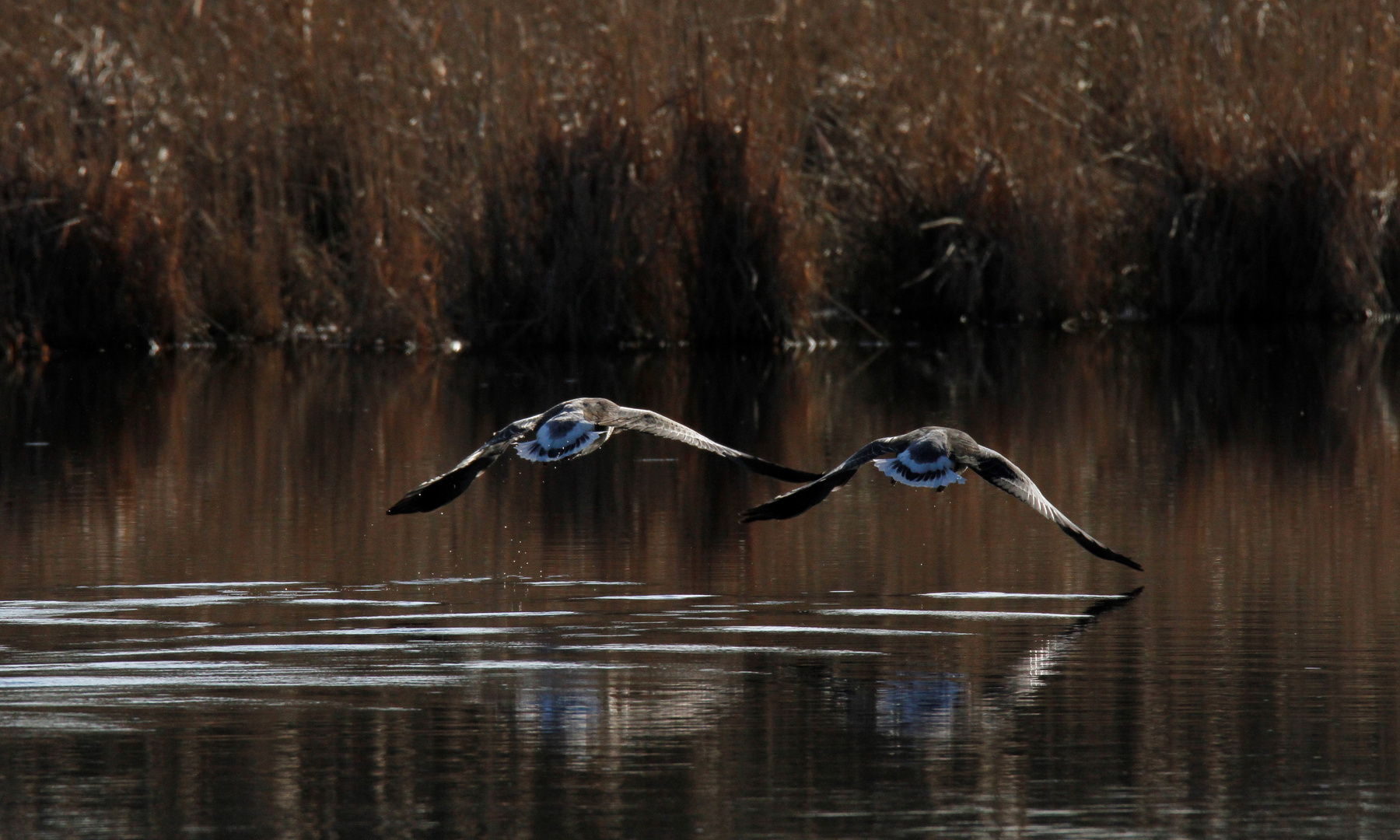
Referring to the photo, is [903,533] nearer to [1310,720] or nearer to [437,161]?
[1310,720]

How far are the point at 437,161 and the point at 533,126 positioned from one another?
0.83 m

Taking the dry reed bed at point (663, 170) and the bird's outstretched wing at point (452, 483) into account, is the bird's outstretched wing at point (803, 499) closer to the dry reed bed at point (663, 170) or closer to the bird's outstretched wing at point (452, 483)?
the bird's outstretched wing at point (452, 483)

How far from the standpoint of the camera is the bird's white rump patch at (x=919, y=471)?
6398mm

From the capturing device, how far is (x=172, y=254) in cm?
1548

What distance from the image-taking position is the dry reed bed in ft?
49.8

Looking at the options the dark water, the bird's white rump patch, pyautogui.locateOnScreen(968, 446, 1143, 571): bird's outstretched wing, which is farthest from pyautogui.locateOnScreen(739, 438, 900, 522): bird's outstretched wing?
pyautogui.locateOnScreen(968, 446, 1143, 571): bird's outstretched wing

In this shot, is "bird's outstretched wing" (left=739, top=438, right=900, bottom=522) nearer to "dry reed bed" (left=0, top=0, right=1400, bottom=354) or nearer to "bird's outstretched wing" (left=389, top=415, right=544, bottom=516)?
"bird's outstretched wing" (left=389, top=415, right=544, bottom=516)

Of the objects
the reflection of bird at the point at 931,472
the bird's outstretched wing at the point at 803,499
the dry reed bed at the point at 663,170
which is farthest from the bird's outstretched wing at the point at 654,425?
the dry reed bed at the point at 663,170

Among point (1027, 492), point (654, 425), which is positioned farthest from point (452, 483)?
point (1027, 492)

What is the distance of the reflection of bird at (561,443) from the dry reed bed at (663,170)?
7780mm

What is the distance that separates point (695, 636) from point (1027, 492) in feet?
3.84

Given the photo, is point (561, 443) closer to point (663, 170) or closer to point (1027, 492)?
point (1027, 492)

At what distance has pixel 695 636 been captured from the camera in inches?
228

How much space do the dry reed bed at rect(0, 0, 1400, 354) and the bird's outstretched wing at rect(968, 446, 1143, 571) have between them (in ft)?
28.3
